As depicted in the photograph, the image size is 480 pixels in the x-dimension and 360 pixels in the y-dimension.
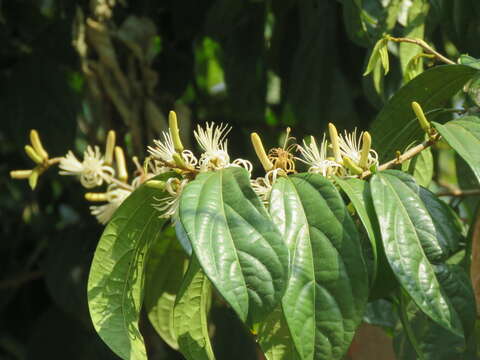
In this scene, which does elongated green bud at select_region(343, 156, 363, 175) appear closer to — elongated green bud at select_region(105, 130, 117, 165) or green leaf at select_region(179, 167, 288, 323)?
green leaf at select_region(179, 167, 288, 323)

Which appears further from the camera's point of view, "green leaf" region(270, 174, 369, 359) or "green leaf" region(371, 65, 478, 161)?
"green leaf" region(371, 65, 478, 161)

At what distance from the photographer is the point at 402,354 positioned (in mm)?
803

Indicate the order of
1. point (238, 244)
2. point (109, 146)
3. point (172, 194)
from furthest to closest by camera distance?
point (109, 146), point (172, 194), point (238, 244)

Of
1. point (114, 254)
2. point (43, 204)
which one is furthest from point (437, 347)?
point (43, 204)

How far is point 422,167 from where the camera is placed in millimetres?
850

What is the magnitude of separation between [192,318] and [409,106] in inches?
11.2

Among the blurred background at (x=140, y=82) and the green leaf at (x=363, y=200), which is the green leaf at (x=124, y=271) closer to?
the green leaf at (x=363, y=200)

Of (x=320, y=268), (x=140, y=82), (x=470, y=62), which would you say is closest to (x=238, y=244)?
(x=320, y=268)

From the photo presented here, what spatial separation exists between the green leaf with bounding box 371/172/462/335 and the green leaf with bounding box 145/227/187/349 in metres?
0.34

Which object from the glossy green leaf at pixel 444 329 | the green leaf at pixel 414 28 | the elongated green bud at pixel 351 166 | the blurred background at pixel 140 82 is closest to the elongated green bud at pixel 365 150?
the elongated green bud at pixel 351 166

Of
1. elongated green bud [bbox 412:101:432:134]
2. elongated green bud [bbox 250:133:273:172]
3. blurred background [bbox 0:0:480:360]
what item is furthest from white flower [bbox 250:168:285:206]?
blurred background [bbox 0:0:480:360]

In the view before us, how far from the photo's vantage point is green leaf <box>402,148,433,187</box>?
2.77 feet

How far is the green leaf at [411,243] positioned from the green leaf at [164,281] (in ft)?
1.12

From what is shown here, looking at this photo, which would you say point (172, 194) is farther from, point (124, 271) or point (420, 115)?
point (420, 115)
